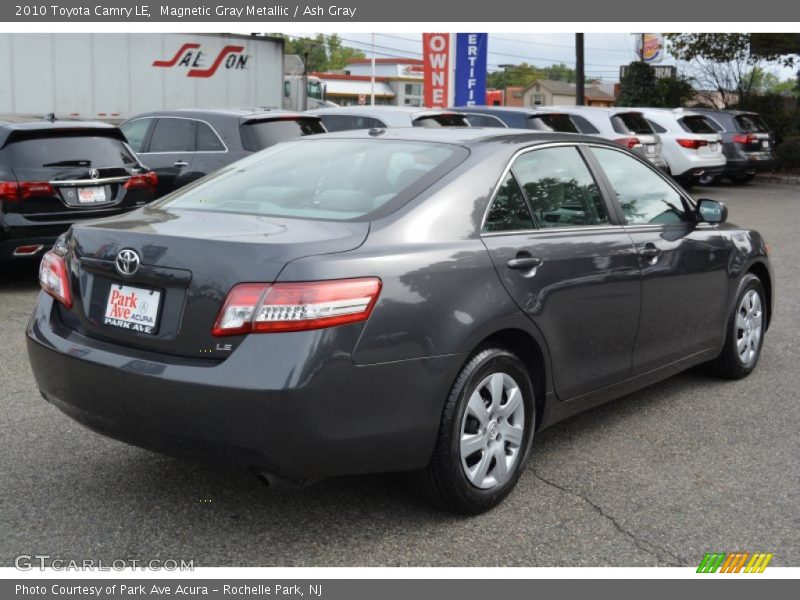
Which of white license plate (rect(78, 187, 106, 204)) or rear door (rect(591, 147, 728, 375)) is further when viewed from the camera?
white license plate (rect(78, 187, 106, 204))

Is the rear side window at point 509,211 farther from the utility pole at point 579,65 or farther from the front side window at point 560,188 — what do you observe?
the utility pole at point 579,65

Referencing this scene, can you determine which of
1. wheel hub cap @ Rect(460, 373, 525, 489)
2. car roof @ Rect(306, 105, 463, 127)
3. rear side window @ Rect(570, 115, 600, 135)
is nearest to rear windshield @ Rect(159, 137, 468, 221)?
wheel hub cap @ Rect(460, 373, 525, 489)

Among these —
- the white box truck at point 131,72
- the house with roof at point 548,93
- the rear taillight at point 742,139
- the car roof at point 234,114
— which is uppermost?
the house with roof at point 548,93

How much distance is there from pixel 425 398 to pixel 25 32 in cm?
1704

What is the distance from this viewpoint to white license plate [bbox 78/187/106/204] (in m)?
8.85

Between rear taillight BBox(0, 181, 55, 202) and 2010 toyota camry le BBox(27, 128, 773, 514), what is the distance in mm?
4451

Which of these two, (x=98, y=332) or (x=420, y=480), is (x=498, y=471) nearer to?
(x=420, y=480)

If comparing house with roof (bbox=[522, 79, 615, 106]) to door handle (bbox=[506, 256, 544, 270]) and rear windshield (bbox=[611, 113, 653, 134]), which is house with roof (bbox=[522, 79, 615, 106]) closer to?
rear windshield (bbox=[611, 113, 653, 134])

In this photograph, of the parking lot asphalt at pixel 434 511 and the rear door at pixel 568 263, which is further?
the rear door at pixel 568 263

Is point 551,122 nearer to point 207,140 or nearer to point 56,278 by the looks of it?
point 207,140

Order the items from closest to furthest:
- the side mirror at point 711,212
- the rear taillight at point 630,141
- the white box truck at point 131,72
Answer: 1. the side mirror at point 711,212
2. the rear taillight at point 630,141
3. the white box truck at point 131,72

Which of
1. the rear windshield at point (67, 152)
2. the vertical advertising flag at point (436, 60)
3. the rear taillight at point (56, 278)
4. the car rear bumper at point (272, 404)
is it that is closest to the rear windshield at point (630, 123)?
the vertical advertising flag at point (436, 60)

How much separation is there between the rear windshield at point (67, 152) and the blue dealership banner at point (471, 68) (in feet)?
43.2

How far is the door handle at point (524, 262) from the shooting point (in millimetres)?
4059
